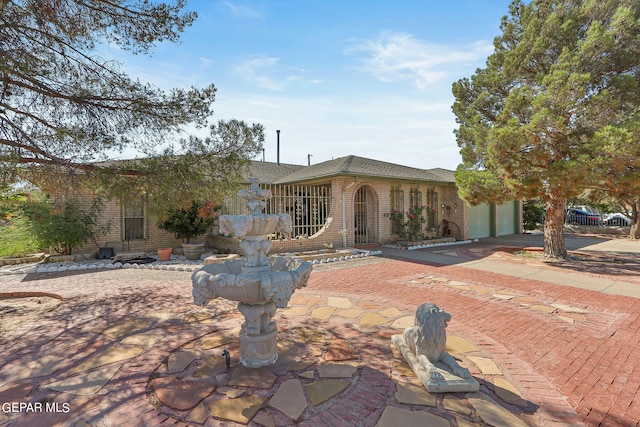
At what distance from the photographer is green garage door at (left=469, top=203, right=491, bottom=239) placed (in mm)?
15656

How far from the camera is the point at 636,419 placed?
7.52 feet

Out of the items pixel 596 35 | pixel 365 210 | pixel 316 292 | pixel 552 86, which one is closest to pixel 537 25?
pixel 596 35

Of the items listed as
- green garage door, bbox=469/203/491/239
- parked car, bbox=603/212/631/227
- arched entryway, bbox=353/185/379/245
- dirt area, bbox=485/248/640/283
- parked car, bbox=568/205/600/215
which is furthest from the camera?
parked car, bbox=568/205/600/215

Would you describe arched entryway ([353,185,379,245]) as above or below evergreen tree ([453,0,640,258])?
below

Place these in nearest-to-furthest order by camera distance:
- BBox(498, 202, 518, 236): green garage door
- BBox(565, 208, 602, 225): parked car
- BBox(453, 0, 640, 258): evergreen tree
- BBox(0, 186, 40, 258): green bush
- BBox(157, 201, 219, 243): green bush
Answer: BBox(453, 0, 640, 258): evergreen tree < BBox(0, 186, 40, 258): green bush < BBox(157, 201, 219, 243): green bush < BBox(498, 202, 518, 236): green garage door < BBox(565, 208, 602, 225): parked car

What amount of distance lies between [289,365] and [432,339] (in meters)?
1.47

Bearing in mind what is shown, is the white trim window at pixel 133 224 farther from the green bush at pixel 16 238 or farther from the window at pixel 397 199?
the window at pixel 397 199

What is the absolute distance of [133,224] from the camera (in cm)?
1091

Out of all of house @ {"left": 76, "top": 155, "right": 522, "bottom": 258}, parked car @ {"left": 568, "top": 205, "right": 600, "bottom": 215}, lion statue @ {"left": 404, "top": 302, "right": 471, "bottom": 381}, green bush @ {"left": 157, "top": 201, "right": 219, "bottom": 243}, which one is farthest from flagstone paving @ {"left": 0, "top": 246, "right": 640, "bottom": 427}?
parked car @ {"left": 568, "top": 205, "right": 600, "bottom": 215}

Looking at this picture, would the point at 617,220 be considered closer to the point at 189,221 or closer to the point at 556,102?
the point at 556,102

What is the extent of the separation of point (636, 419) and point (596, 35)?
846 cm

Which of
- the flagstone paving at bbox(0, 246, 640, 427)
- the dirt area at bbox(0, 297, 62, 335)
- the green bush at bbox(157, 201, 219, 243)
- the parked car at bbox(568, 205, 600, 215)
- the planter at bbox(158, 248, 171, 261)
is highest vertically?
the parked car at bbox(568, 205, 600, 215)

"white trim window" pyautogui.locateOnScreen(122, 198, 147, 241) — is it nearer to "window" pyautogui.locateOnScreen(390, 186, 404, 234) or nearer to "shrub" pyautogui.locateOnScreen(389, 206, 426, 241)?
"shrub" pyautogui.locateOnScreen(389, 206, 426, 241)

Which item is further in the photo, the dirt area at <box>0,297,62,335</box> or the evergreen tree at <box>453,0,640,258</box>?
the evergreen tree at <box>453,0,640,258</box>
